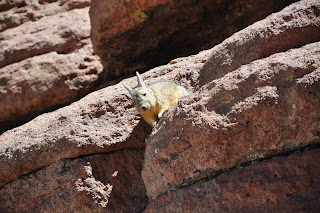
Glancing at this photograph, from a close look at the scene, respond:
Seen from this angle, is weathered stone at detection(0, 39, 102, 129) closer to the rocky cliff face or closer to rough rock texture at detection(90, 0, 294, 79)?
rough rock texture at detection(90, 0, 294, 79)

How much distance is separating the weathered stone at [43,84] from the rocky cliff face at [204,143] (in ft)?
5.10

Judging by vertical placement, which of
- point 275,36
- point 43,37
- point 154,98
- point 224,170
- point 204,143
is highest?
point 43,37

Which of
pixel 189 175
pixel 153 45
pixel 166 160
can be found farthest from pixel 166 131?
pixel 153 45

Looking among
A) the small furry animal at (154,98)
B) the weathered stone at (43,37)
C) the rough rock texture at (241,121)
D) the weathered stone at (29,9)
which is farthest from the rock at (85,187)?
the weathered stone at (29,9)

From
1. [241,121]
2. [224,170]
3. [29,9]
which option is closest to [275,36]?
[241,121]

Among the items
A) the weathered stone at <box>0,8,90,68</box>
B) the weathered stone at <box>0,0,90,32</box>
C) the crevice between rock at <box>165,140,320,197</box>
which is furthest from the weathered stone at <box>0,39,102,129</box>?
the crevice between rock at <box>165,140,320,197</box>

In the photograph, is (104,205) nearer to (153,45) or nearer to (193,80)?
(193,80)

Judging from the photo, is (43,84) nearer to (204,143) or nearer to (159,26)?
(159,26)

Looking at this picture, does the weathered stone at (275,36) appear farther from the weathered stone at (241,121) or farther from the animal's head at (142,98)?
the animal's head at (142,98)

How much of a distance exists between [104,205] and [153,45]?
133 inches

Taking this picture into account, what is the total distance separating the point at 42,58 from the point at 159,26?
2654mm

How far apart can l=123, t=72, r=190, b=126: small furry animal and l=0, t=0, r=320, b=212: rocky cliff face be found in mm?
260

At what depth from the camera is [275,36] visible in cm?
376

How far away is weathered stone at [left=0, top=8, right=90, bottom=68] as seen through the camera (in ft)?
25.2
